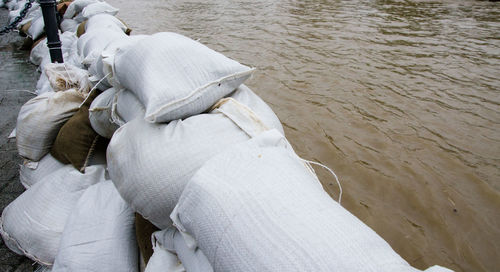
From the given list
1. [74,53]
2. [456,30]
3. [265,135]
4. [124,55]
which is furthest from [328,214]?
[456,30]

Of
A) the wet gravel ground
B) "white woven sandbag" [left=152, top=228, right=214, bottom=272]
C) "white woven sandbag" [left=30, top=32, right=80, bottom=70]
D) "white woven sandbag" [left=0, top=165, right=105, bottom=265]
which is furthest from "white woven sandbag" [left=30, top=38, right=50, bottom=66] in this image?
"white woven sandbag" [left=152, top=228, right=214, bottom=272]

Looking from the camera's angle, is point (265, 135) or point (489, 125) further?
point (489, 125)

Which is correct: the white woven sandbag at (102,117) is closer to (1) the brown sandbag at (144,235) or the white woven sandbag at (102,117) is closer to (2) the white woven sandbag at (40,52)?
(1) the brown sandbag at (144,235)

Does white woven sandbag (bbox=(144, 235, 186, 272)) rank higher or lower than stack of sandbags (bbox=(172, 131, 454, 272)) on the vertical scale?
lower

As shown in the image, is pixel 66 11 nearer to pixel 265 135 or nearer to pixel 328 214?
pixel 265 135

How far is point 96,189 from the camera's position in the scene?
1.54 meters

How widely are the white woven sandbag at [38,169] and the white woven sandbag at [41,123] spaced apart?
4cm

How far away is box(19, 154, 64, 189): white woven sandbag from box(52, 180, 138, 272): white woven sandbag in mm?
448

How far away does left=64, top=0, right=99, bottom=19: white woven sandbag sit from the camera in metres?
4.52

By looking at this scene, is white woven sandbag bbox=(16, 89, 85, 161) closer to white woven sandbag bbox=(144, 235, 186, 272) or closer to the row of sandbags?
the row of sandbags

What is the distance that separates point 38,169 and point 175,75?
3.58 ft

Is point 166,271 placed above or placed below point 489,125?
above

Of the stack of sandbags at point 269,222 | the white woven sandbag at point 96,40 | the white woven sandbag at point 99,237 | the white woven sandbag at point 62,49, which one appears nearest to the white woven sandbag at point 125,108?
the white woven sandbag at point 99,237

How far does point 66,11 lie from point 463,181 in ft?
16.8
